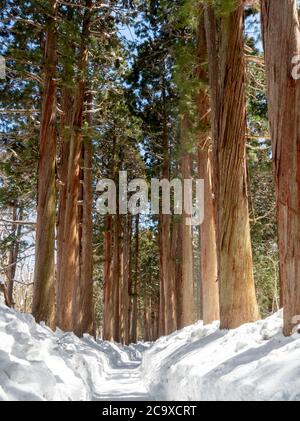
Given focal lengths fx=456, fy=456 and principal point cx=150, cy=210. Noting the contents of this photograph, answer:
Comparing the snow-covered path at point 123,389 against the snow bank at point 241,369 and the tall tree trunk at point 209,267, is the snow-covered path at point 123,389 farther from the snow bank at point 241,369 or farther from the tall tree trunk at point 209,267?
the tall tree trunk at point 209,267

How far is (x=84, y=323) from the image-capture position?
1288 centimetres

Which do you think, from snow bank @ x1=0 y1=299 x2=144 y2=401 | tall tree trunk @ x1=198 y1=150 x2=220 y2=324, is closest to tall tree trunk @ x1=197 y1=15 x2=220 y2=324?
tall tree trunk @ x1=198 y1=150 x2=220 y2=324

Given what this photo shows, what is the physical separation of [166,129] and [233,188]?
32.5ft

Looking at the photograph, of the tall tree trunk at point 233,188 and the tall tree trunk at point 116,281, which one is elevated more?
the tall tree trunk at point 233,188

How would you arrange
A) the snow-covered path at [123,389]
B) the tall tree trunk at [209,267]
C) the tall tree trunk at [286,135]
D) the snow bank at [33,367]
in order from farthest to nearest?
the tall tree trunk at [209,267]
the snow-covered path at [123,389]
the tall tree trunk at [286,135]
the snow bank at [33,367]

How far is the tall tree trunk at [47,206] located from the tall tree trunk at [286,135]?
525 cm

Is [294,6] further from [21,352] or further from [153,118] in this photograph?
[153,118]

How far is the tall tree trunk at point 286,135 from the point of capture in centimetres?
460

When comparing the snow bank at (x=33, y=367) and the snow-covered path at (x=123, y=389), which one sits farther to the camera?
the snow-covered path at (x=123, y=389)

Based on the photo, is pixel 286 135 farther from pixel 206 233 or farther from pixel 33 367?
pixel 206 233

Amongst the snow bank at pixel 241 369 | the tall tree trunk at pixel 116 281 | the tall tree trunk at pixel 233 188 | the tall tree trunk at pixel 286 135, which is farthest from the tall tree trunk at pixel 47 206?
the tall tree trunk at pixel 116 281

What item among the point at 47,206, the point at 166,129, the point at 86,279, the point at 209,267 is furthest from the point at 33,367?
the point at 166,129

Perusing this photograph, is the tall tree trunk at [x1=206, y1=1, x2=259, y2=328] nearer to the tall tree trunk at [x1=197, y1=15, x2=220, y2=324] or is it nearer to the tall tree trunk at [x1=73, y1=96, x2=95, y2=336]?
the tall tree trunk at [x1=197, y1=15, x2=220, y2=324]

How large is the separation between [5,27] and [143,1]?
4311 mm
